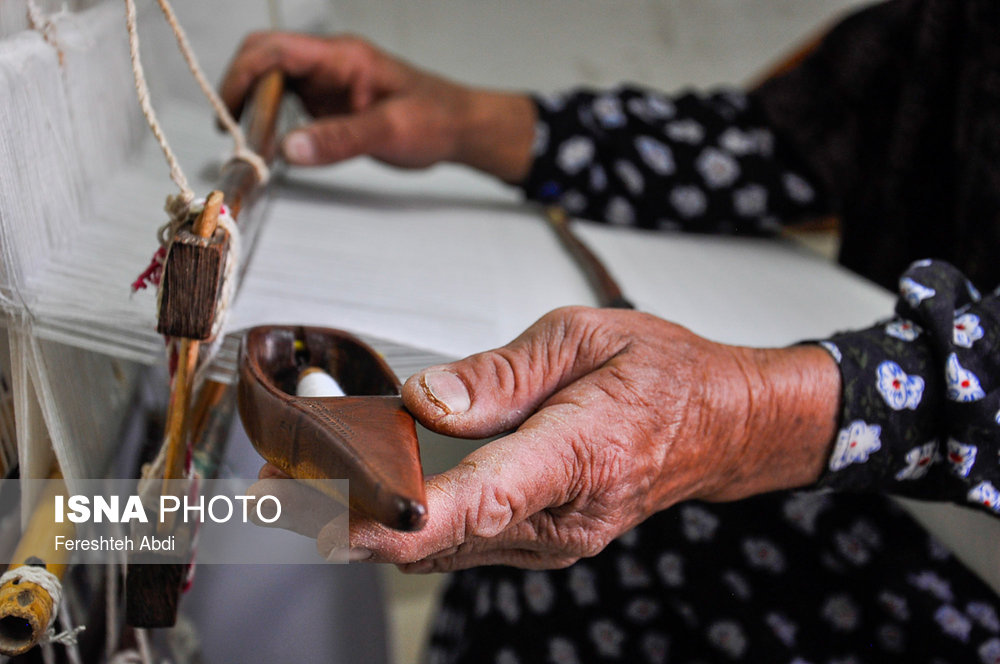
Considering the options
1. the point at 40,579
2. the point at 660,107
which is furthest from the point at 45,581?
the point at 660,107

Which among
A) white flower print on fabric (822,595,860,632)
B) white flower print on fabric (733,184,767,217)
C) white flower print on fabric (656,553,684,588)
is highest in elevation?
white flower print on fabric (733,184,767,217)

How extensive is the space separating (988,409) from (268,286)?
0.53 m

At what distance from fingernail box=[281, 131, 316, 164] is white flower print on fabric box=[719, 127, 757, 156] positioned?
0.54 meters

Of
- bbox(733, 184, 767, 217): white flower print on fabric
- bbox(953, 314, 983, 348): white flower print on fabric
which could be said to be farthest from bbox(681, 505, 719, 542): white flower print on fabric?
bbox(733, 184, 767, 217): white flower print on fabric

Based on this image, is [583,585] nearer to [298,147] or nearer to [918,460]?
[918,460]

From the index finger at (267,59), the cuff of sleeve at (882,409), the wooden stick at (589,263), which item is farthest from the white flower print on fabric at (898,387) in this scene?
the index finger at (267,59)

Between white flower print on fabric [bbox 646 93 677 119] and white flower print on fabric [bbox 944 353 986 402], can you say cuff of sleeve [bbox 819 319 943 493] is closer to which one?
white flower print on fabric [bbox 944 353 986 402]

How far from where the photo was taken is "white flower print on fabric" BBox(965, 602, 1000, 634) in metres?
0.62

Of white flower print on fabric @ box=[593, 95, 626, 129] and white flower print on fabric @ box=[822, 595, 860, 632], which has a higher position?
white flower print on fabric @ box=[593, 95, 626, 129]

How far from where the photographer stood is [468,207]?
3.20 feet

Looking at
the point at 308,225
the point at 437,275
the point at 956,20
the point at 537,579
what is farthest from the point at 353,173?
the point at 956,20

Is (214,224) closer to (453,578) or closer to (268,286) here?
(268,286)

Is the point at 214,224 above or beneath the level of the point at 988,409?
above

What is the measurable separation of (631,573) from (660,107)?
2.06 ft
